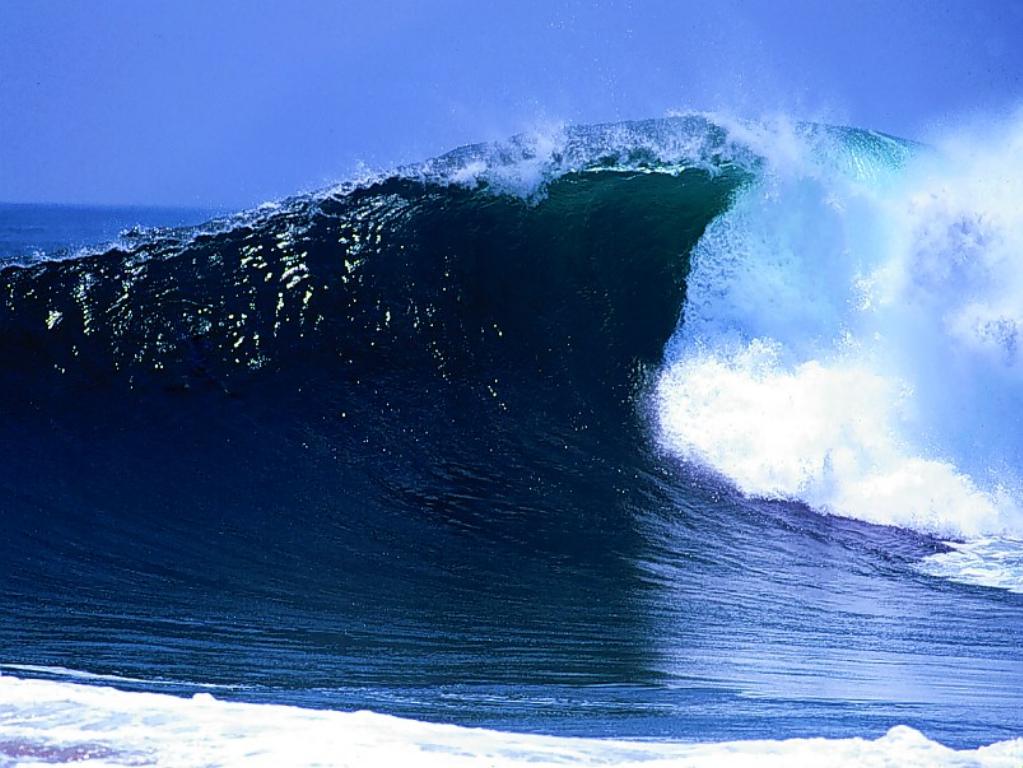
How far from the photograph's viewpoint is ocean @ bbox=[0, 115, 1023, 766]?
168 inches

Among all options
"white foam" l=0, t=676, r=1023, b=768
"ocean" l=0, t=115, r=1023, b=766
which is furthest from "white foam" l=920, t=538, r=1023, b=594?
"white foam" l=0, t=676, r=1023, b=768

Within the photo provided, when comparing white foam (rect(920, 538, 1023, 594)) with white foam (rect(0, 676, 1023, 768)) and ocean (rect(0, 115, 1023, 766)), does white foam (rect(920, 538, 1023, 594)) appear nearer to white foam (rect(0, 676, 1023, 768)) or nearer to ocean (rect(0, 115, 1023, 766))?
ocean (rect(0, 115, 1023, 766))

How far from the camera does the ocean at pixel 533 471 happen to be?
4273 millimetres

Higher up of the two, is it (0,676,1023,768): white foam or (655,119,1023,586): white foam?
(655,119,1023,586): white foam

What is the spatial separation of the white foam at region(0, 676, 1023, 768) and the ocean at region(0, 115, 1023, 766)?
0.02 metres

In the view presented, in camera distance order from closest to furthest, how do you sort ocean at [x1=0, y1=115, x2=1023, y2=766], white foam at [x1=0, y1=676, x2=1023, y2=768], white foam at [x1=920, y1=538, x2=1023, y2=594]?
white foam at [x1=0, y1=676, x2=1023, y2=768], ocean at [x1=0, y1=115, x2=1023, y2=766], white foam at [x1=920, y1=538, x2=1023, y2=594]

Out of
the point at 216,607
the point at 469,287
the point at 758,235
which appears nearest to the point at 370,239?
the point at 469,287

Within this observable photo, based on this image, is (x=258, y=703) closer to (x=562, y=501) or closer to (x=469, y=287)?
(x=562, y=501)

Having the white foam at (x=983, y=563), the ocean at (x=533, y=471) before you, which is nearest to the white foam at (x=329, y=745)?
the ocean at (x=533, y=471)

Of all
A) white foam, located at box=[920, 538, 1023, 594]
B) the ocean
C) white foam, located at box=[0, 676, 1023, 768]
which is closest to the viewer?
white foam, located at box=[0, 676, 1023, 768]

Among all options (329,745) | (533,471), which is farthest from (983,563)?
(329,745)

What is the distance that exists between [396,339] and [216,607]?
4.26m

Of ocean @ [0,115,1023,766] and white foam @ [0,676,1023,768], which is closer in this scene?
white foam @ [0,676,1023,768]

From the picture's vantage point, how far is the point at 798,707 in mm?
4332
